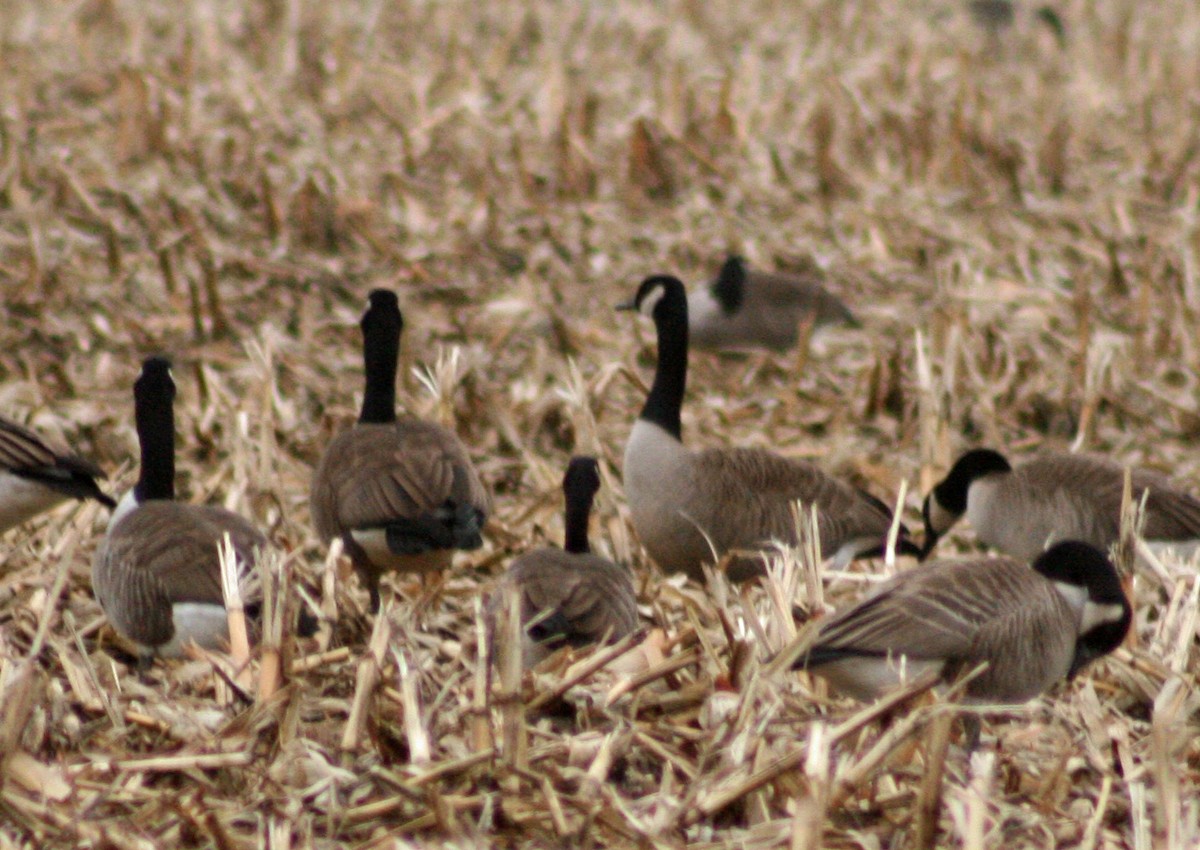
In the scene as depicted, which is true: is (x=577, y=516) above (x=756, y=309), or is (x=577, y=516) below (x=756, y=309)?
below

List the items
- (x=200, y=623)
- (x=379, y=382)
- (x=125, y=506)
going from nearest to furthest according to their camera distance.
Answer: (x=200, y=623)
(x=125, y=506)
(x=379, y=382)

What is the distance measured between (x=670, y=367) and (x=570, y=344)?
2.05 metres

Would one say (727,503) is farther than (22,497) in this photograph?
Yes

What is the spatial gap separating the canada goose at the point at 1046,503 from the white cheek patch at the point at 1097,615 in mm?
1847

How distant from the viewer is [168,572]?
619cm

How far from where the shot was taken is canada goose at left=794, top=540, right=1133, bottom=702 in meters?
5.50

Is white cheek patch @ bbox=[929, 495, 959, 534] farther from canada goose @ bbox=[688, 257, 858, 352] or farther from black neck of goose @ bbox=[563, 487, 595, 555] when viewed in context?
canada goose @ bbox=[688, 257, 858, 352]

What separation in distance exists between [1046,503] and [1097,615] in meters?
2.02

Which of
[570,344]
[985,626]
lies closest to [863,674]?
[985,626]

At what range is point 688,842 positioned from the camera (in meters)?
4.62

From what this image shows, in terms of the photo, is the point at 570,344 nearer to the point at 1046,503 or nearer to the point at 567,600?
the point at 1046,503

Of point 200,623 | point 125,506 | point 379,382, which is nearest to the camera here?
point 200,623

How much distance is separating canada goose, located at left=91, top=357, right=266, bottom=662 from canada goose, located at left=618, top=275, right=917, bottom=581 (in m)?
1.89

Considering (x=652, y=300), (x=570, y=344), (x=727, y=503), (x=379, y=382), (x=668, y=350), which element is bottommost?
(x=727, y=503)
